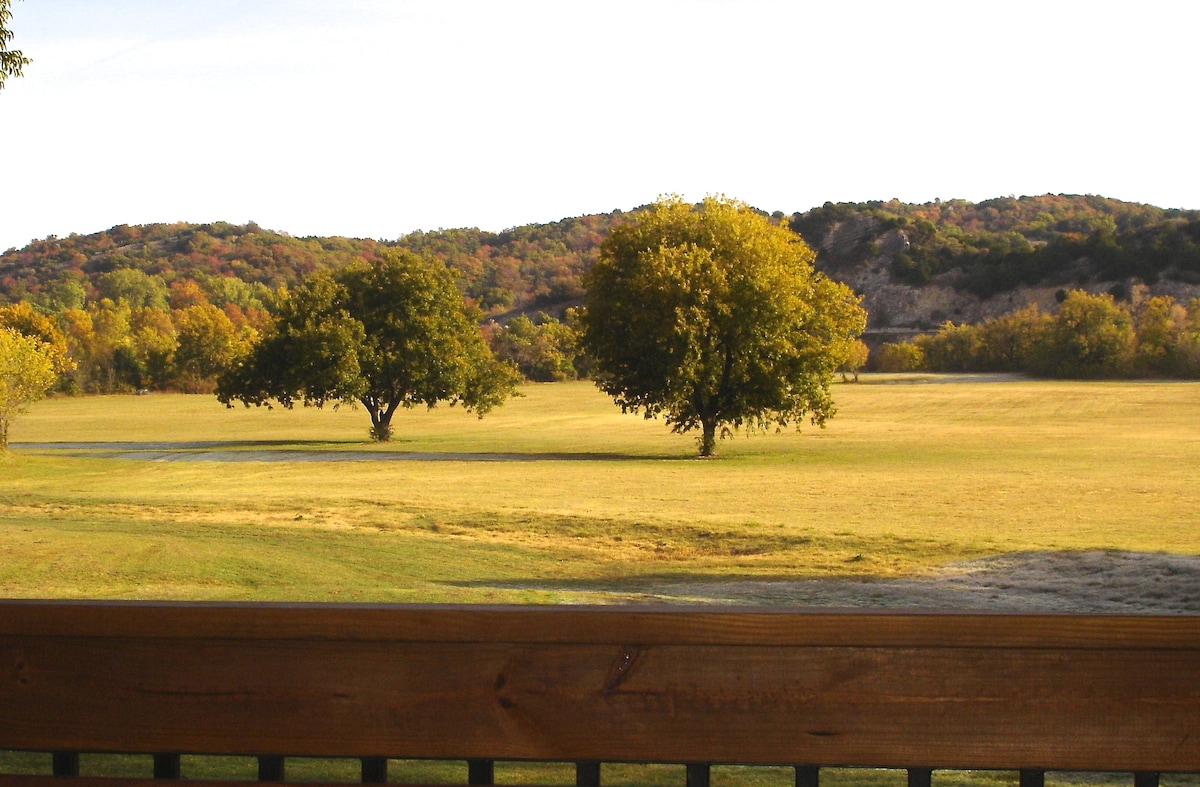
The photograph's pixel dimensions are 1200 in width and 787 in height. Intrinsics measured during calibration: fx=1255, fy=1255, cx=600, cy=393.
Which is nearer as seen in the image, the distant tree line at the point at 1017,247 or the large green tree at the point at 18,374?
the large green tree at the point at 18,374

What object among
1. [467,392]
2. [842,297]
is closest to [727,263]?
[842,297]

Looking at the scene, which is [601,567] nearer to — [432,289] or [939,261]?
[432,289]

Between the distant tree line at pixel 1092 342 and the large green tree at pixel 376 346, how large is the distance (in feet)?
240

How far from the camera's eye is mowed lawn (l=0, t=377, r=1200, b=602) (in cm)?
1647

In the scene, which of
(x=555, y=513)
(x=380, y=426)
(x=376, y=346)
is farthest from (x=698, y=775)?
(x=380, y=426)

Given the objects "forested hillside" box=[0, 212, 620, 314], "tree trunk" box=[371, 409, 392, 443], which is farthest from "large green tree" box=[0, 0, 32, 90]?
"forested hillside" box=[0, 212, 620, 314]

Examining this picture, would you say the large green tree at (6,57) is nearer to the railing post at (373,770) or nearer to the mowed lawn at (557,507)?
the mowed lawn at (557,507)

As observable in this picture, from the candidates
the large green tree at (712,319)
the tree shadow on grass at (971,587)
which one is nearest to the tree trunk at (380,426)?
the large green tree at (712,319)

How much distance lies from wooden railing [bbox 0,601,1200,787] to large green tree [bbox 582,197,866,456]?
1447 inches

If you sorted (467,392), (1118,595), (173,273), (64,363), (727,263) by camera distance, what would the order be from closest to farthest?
(1118,595) → (727,263) → (64,363) → (467,392) → (173,273)

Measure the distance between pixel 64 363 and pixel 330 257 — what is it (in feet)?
Result: 374

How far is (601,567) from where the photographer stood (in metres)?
18.2

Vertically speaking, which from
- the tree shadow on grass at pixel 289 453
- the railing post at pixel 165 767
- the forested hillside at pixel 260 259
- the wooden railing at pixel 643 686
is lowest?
the tree shadow on grass at pixel 289 453

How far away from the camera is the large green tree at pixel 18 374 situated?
38250 mm
